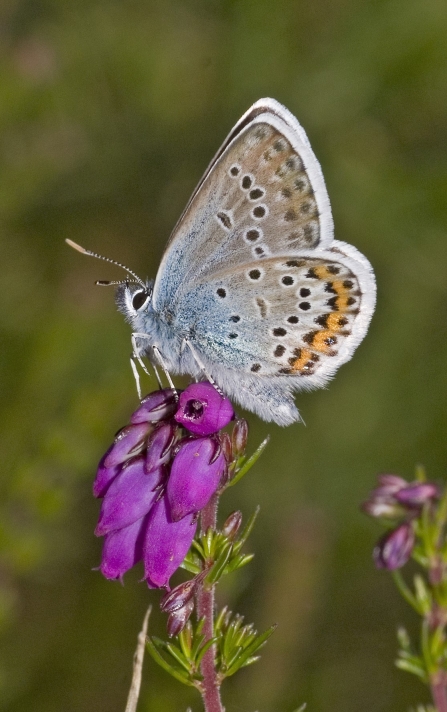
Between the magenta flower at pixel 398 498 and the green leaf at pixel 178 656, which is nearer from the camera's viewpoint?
the green leaf at pixel 178 656

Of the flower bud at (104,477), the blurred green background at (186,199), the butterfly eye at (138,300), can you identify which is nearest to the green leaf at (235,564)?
the flower bud at (104,477)

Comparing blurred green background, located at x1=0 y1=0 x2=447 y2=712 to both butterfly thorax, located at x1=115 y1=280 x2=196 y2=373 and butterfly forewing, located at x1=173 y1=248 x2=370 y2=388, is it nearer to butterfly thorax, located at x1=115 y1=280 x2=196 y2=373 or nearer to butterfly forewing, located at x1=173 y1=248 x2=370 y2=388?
butterfly thorax, located at x1=115 y1=280 x2=196 y2=373

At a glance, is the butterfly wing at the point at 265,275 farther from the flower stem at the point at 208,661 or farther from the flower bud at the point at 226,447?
the flower stem at the point at 208,661

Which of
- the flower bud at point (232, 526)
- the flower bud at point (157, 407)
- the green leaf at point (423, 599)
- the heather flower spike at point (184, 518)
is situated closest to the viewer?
the heather flower spike at point (184, 518)

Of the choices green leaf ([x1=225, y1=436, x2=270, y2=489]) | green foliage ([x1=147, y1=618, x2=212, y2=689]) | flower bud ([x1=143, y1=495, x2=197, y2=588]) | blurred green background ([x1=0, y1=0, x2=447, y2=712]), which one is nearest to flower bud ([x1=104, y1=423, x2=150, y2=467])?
flower bud ([x1=143, y1=495, x2=197, y2=588])

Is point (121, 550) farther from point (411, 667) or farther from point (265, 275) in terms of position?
point (265, 275)

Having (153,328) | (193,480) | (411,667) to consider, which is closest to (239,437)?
(193,480)

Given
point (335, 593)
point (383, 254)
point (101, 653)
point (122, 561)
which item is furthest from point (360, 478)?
point (122, 561)
